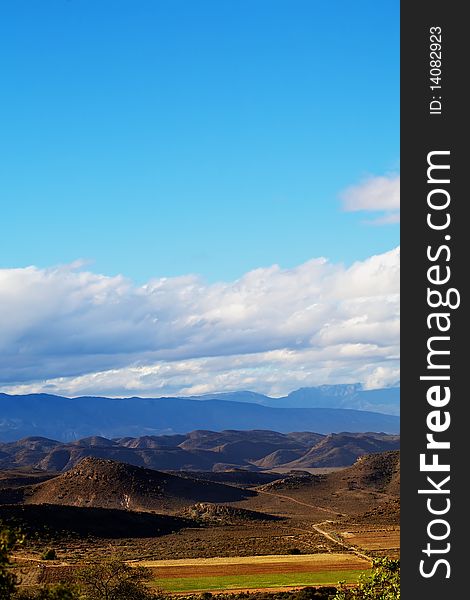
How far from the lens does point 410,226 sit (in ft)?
45.6

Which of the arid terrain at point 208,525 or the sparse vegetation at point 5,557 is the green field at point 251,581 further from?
the sparse vegetation at point 5,557

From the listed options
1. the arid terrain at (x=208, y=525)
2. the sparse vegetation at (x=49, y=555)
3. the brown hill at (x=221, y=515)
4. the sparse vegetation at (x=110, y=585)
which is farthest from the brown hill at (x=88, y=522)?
the sparse vegetation at (x=110, y=585)

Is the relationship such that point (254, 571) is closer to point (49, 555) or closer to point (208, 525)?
point (49, 555)

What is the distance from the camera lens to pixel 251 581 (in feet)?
210

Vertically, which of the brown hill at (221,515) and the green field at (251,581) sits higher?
the green field at (251,581)

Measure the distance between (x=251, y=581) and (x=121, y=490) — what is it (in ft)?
263

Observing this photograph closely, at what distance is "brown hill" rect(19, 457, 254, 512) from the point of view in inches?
5315

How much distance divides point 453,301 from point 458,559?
4292 mm

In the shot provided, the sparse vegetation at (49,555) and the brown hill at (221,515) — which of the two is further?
the brown hill at (221,515)

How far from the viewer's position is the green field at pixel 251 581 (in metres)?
61.2

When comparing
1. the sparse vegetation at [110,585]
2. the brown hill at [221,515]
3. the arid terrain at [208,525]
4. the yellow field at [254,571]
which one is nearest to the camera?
the sparse vegetation at [110,585]

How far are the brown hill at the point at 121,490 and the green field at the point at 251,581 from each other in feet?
228

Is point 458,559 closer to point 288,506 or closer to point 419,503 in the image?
point 419,503

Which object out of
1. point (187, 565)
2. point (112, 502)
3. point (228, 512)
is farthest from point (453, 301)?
point (112, 502)
